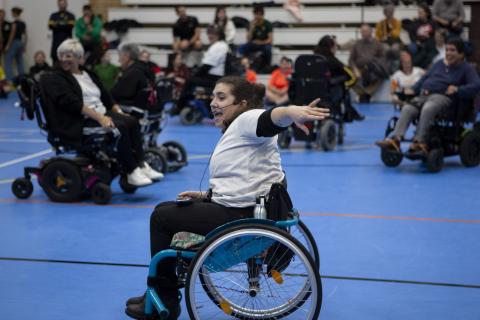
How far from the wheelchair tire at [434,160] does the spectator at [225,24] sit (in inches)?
299

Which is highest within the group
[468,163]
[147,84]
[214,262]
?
[147,84]

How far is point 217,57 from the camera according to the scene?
36.4 feet

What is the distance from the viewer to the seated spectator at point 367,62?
13852mm

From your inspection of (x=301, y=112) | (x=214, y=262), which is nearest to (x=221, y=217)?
(x=214, y=262)

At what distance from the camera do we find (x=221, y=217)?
3270mm

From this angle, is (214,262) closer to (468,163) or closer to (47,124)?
(47,124)

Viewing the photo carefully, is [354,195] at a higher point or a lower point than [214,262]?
lower

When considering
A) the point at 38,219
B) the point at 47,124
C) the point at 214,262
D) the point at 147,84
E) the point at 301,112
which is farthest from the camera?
the point at 147,84

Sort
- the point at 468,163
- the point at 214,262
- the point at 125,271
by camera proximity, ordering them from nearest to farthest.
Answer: the point at 214,262 → the point at 125,271 → the point at 468,163

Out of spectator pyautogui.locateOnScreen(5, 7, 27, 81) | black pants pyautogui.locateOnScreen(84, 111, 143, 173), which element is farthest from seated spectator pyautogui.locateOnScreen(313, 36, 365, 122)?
Result: spectator pyautogui.locateOnScreen(5, 7, 27, 81)

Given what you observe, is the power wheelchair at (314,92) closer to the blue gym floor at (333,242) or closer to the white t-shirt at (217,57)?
the blue gym floor at (333,242)

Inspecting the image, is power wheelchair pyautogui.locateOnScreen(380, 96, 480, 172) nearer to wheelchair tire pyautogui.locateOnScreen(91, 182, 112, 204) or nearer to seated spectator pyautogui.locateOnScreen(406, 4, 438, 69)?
wheelchair tire pyautogui.locateOnScreen(91, 182, 112, 204)

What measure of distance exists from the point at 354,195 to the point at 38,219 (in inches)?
98.9

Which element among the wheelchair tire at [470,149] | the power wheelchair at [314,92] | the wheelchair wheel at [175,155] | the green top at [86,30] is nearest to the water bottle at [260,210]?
the wheelchair wheel at [175,155]
